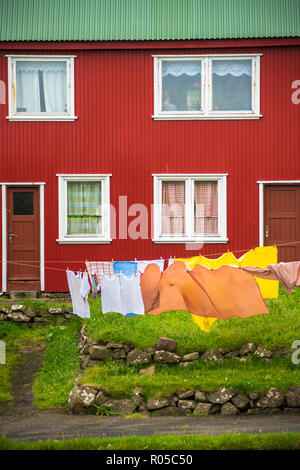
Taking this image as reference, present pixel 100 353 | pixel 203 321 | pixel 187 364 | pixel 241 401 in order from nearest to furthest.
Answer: pixel 241 401
pixel 203 321
pixel 187 364
pixel 100 353

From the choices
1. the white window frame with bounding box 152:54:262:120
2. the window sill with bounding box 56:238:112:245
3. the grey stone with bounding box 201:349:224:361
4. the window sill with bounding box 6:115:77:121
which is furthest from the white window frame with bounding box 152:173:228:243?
the grey stone with bounding box 201:349:224:361

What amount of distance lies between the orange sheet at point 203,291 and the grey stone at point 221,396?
4.93 ft

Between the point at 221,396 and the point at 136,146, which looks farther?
the point at 136,146

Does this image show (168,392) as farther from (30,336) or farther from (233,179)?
(233,179)

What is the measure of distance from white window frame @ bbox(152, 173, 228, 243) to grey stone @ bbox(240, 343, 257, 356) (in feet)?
16.6

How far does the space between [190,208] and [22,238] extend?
185 inches

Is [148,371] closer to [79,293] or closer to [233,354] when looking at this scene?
[233,354]

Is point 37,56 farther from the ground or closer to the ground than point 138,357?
farther from the ground

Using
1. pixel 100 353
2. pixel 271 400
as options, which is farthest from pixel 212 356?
pixel 100 353

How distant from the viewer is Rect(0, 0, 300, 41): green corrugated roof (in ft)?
62.6

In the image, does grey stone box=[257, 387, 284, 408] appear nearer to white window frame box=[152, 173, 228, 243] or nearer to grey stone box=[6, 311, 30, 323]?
white window frame box=[152, 173, 228, 243]

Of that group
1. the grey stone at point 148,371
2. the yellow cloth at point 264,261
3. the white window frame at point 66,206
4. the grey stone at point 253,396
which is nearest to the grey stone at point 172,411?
the grey stone at point 253,396

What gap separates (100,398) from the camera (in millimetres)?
12992

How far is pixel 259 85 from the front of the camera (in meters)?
19.3
